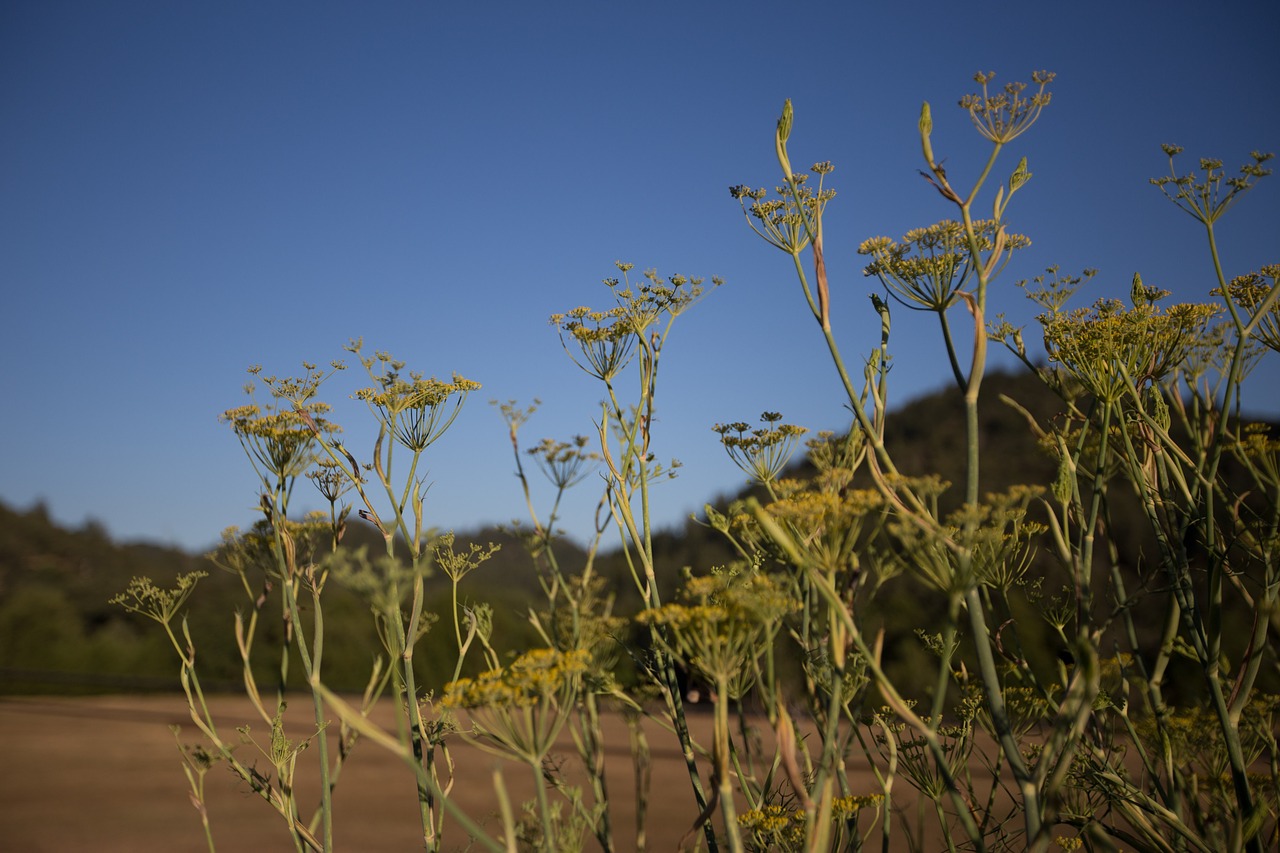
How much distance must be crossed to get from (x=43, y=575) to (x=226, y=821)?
10.0 meters

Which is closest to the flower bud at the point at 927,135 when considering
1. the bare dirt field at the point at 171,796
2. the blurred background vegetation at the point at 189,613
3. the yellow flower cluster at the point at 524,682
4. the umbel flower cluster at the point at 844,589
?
the umbel flower cluster at the point at 844,589

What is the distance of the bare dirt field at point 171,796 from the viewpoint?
16.4 feet

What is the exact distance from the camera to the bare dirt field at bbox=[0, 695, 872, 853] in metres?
4.98

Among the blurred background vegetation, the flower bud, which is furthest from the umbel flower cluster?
the blurred background vegetation

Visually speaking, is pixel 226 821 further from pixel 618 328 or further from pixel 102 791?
pixel 618 328

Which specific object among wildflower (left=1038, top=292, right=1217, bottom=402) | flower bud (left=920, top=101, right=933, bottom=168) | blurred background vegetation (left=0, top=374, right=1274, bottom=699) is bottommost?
blurred background vegetation (left=0, top=374, right=1274, bottom=699)

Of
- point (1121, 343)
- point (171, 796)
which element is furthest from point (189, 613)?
point (1121, 343)

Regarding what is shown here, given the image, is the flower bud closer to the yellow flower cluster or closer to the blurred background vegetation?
the yellow flower cluster

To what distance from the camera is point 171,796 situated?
6.03 metres

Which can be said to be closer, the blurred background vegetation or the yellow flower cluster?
the yellow flower cluster

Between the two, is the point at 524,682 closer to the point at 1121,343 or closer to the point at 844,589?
the point at 844,589

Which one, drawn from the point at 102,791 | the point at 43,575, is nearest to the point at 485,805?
the point at 102,791

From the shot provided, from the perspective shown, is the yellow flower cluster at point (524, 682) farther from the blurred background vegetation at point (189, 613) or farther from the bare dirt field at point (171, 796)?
the blurred background vegetation at point (189, 613)

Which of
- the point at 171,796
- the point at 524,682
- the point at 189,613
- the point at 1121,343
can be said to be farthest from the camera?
the point at 189,613
